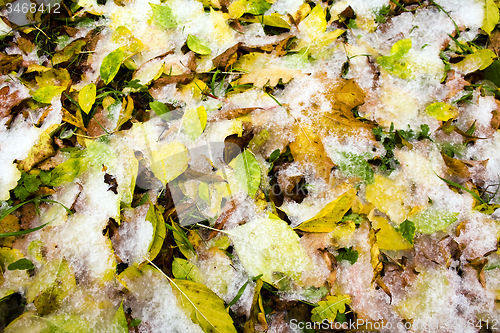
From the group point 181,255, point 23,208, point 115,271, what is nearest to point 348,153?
point 181,255

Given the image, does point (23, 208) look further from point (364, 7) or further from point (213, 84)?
point (364, 7)

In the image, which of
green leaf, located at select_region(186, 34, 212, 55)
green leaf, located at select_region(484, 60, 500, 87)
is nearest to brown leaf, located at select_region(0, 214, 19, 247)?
green leaf, located at select_region(186, 34, 212, 55)

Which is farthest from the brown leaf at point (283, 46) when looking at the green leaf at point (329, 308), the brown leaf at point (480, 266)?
the brown leaf at point (480, 266)

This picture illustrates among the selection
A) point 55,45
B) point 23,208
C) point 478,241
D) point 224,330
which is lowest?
point 224,330

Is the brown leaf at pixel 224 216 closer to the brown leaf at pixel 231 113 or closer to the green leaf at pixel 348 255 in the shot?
the brown leaf at pixel 231 113

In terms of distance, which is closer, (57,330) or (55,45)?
(57,330)

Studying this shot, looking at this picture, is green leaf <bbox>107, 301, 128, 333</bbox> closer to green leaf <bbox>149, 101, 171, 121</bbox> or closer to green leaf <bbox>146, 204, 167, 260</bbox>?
green leaf <bbox>146, 204, 167, 260</bbox>

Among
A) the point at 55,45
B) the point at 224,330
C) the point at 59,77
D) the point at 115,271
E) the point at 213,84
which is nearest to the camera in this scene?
the point at 224,330

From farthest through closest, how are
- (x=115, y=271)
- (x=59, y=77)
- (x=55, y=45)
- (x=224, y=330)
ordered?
(x=55, y=45) < (x=59, y=77) < (x=115, y=271) < (x=224, y=330)

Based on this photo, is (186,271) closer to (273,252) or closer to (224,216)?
(224,216)
